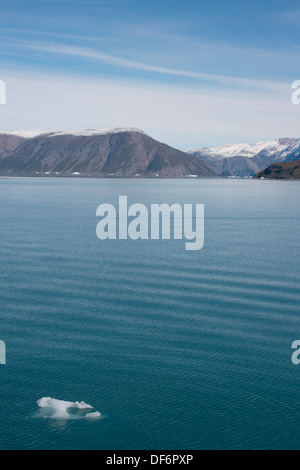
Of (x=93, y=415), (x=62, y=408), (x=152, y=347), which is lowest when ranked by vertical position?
(x=93, y=415)

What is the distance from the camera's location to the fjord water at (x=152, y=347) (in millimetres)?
26797

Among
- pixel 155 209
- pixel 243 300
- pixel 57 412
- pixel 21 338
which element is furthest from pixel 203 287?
pixel 155 209

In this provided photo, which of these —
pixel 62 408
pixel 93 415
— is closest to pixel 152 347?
pixel 93 415

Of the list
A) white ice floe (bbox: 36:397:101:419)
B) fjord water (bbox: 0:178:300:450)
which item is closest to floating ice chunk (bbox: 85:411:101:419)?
white ice floe (bbox: 36:397:101:419)

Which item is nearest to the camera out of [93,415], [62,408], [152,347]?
[93,415]

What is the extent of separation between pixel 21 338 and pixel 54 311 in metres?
6.11

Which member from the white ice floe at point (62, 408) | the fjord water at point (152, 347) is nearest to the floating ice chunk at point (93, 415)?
the white ice floe at point (62, 408)

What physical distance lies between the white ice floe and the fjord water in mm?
443

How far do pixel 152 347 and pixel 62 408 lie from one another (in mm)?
9914

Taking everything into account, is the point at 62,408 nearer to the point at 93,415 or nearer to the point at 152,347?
the point at 93,415

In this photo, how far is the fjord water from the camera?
87.9ft

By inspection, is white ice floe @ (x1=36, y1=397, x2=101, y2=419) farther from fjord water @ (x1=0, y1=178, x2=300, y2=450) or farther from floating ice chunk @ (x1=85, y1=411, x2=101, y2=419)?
fjord water @ (x1=0, y1=178, x2=300, y2=450)

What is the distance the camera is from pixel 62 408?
2811 centimetres
